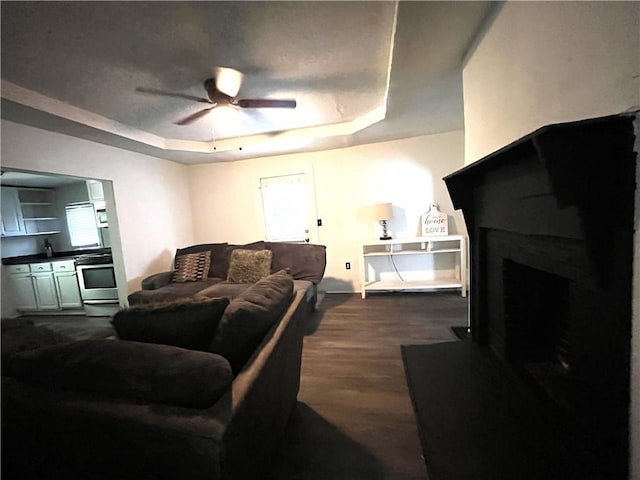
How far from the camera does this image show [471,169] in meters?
1.63

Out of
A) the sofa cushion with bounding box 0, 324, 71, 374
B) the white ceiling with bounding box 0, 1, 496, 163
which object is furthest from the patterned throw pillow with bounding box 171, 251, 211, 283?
the sofa cushion with bounding box 0, 324, 71, 374

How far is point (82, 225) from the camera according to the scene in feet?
12.6

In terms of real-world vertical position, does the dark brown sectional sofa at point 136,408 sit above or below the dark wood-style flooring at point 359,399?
above

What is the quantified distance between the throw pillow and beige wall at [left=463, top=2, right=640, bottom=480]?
264 cm

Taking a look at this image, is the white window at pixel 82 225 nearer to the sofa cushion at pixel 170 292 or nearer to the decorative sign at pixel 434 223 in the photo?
the sofa cushion at pixel 170 292

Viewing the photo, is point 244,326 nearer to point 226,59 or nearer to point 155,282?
point 226,59

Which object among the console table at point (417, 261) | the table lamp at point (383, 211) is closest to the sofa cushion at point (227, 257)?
the console table at point (417, 261)

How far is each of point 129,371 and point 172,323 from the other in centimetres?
25

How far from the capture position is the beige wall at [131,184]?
211 centimetres

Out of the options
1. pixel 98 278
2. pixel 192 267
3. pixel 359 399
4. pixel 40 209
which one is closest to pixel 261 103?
pixel 359 399

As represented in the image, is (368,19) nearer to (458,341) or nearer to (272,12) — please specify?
(272,12)

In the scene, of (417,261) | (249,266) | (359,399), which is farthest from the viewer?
(417,261)

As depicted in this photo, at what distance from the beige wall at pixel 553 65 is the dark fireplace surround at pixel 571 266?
5.0 inches

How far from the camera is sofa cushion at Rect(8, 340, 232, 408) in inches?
32.8
